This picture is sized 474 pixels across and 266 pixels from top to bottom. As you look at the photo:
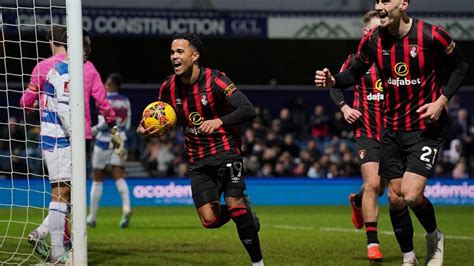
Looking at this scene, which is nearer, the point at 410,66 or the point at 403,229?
the point at 410,66

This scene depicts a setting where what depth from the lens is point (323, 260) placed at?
29.6 ft

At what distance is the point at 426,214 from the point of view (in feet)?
25.5

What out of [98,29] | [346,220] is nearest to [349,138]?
[98,29]

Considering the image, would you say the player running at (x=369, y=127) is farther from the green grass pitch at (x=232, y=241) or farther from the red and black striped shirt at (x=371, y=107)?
the green grass pitch at (x=232, y=241)

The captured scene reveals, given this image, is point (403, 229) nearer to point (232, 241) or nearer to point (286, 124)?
point (232, 241)

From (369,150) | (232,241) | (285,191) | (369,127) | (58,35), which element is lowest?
(285,191)

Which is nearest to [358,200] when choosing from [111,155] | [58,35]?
[58,35]

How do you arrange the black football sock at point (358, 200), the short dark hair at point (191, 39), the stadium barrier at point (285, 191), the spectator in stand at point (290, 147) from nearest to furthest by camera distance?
1. the short dark hair at point (191, 39)
2. the black football sock at point (358, 200)
3. the stadium barrier at point (285, 191)
4. the spectator in stand at point (290, 147)

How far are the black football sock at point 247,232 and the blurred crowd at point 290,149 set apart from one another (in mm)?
13288

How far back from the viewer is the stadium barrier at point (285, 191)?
65.3 ft

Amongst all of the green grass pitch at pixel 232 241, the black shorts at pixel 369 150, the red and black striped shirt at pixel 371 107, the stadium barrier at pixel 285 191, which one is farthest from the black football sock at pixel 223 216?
the stadium barrier at pixel 285 191

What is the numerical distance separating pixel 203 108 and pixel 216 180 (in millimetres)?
622

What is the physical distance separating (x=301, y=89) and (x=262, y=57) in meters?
1.46

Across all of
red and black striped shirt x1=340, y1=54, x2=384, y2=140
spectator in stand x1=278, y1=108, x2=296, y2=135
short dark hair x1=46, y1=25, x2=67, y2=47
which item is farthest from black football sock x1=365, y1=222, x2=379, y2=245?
spectator in stand x1=278, y1=108, x2=296, y2=135
